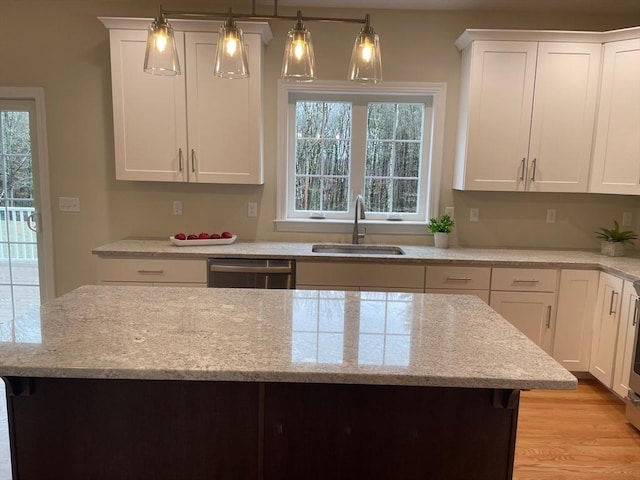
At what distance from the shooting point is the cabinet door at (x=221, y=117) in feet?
10.0

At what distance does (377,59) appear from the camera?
5.45 feet

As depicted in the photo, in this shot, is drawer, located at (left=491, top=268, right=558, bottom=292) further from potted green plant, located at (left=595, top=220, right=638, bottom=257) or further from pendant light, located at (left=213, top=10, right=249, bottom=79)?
pendant light, located at (left=213, top=10, right=249, bottom=79)

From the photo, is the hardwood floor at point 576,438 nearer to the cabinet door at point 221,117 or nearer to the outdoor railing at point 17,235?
the cabinet door at point 221,117

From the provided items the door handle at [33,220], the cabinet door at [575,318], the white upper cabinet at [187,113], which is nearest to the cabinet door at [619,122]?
the cabinet door at [575,318]

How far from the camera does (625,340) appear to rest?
8.98ft

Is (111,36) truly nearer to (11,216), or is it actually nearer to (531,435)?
(11,216)

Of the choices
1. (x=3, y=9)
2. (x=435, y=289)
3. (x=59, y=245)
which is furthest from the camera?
(x=59, y=245)

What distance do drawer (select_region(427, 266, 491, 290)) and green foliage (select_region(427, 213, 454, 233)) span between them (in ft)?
1.52

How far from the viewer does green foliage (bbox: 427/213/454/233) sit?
11.0 feet

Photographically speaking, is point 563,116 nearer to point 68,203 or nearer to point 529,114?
point 529,114

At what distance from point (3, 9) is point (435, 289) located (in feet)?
12.2

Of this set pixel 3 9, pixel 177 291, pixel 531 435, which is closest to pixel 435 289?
pixel 531 435

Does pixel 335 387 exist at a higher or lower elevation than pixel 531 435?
higher

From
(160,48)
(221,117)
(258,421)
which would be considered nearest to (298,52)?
(160,48)
